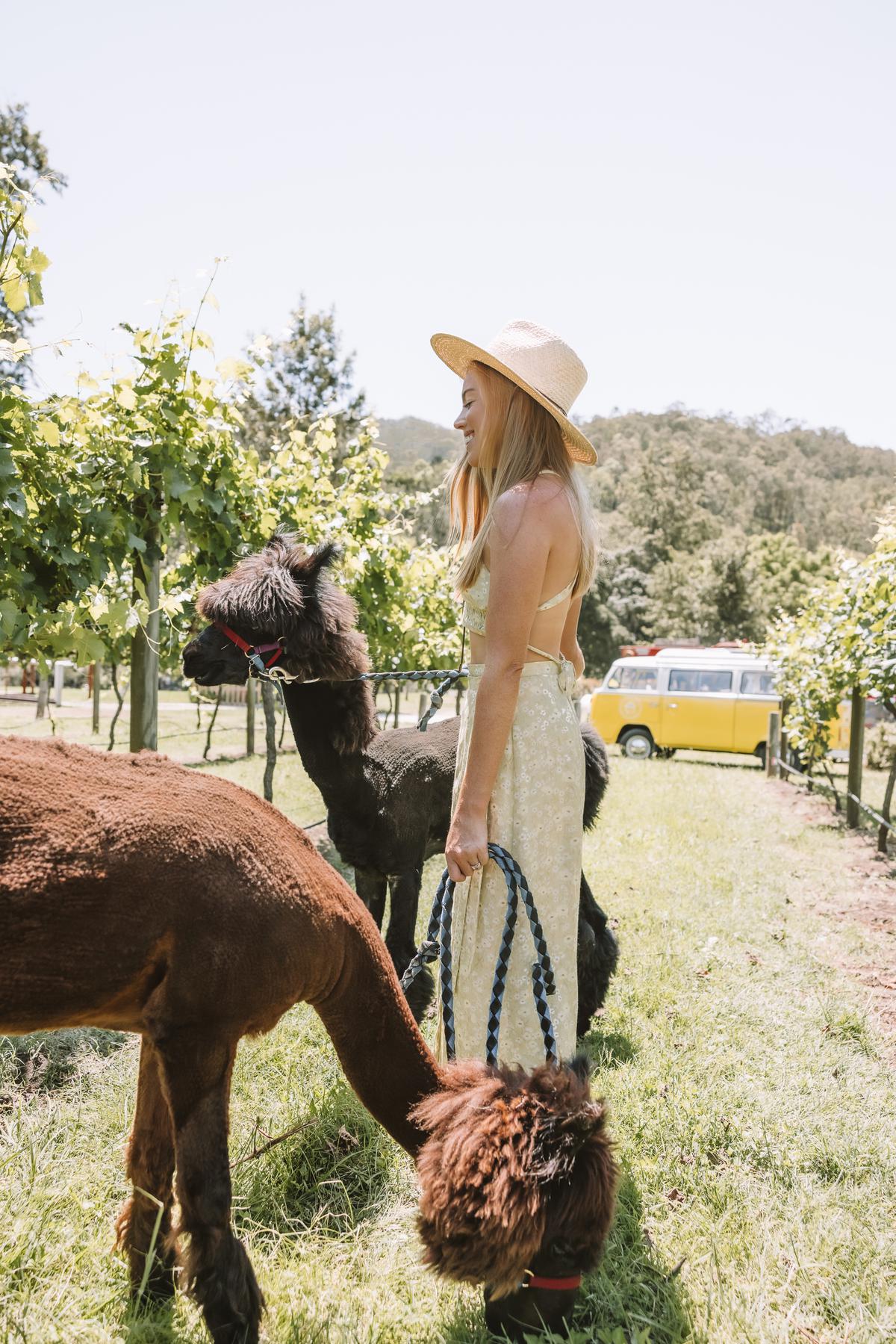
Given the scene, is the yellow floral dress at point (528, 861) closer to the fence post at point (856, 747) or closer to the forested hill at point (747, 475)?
the fence post at point (856, 747)

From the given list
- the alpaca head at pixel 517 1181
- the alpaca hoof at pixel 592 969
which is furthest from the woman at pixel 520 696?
the alpaca hoof at pixel 592 969

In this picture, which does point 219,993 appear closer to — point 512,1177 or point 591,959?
point 512,1177

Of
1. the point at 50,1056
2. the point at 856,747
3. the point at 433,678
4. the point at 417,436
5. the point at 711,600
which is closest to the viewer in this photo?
the point at 433,678

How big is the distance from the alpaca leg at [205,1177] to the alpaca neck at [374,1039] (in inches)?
10.7

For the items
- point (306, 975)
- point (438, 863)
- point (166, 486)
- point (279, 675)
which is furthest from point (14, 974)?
point (438, 863)

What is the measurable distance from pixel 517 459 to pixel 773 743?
15.5 metres

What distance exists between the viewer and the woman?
2.15 meters

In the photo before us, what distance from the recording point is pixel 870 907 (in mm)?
6918

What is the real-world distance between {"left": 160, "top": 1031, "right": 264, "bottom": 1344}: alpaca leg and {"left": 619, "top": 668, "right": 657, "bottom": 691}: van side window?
18.6 meters

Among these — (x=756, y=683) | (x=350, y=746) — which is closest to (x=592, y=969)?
(x=350, y=746)

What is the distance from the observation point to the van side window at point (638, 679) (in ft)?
64.6

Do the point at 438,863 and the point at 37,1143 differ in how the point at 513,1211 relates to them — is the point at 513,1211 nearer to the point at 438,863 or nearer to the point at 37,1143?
the point at 37,1143

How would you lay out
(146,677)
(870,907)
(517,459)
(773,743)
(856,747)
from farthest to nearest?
1. (773,743)
2. (856,747)
3. (870,907)
4. (146,677)
5. (517,459)

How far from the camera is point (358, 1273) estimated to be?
229 cm
